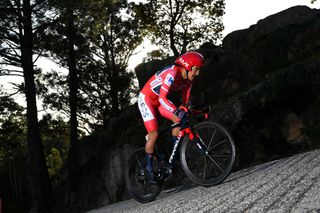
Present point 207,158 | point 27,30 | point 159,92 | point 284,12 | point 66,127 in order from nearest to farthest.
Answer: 1. point 207,158
2. point 159,92
3. point 27,30
4. point 284,12
5. point 66,127

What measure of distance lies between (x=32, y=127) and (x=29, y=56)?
297 centimetres

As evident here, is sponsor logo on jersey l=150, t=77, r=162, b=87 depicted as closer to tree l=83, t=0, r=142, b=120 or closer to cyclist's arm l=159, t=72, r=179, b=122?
cyclist's arm l=159, t=72, r=179, b=122

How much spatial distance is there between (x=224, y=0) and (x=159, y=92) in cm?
2761

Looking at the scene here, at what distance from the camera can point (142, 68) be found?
75.6 feet

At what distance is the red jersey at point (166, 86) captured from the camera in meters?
4.91

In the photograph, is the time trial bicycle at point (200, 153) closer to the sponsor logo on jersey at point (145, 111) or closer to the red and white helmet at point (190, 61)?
the sponsor logo on jersey at point (145, 111)

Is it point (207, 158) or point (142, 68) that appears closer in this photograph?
point (207, 158)

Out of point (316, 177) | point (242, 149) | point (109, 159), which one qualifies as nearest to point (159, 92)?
point (316, 177)

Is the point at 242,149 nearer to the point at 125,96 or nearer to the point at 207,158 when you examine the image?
the point at 207,158

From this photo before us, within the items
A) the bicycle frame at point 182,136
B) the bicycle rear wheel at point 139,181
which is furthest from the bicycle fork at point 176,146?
the bicycle rear wheel at point 139,181

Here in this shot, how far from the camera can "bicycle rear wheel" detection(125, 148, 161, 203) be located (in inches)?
216

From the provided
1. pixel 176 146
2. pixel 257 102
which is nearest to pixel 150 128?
pixel 176 146

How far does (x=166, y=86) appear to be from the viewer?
491cm

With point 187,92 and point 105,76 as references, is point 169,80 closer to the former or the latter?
point 187,92
